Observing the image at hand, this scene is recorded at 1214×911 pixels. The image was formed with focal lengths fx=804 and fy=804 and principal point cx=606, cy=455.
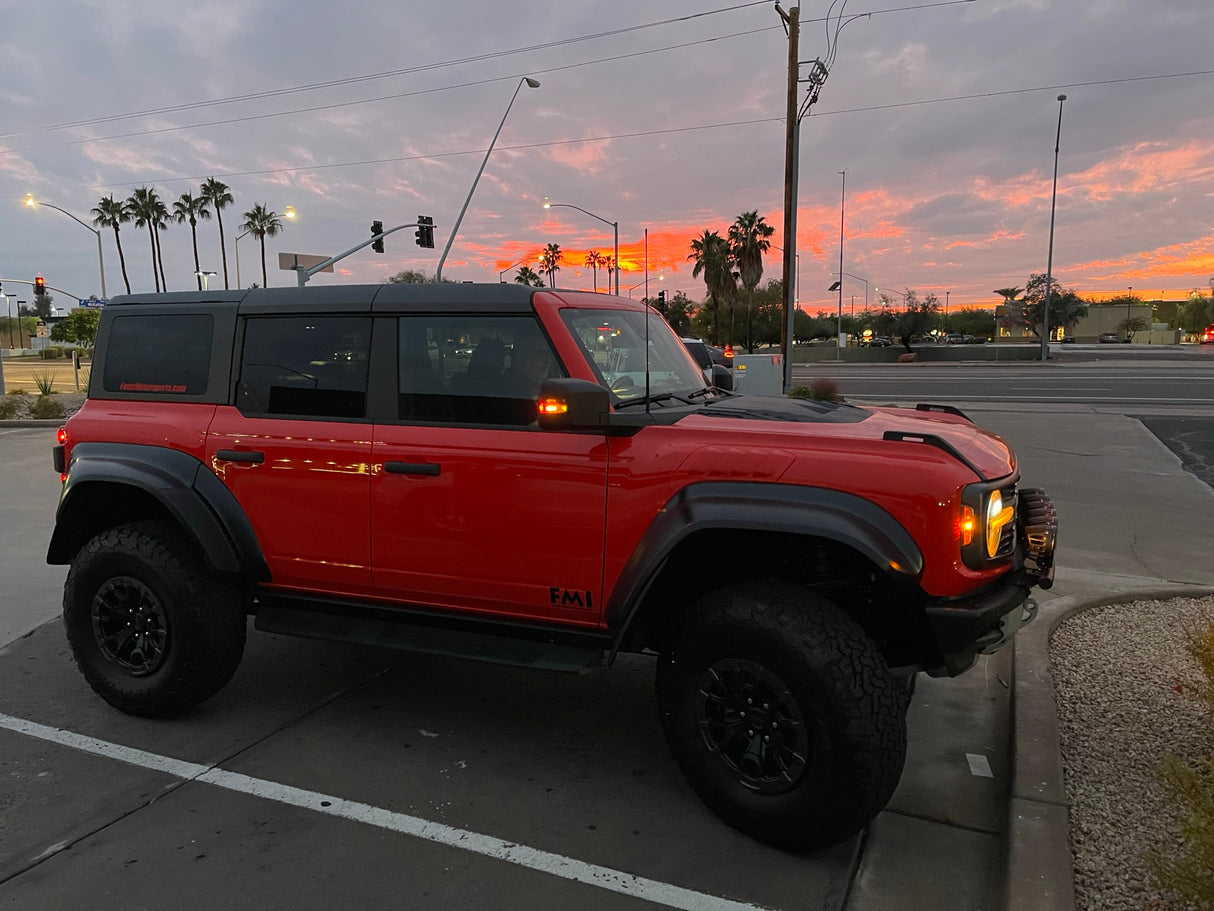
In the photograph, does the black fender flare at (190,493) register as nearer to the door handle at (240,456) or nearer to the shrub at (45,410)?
the door handle at (240,456)

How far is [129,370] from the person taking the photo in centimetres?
402

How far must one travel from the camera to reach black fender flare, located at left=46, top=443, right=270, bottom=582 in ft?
12.0

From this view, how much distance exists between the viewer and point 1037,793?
3.00 meters

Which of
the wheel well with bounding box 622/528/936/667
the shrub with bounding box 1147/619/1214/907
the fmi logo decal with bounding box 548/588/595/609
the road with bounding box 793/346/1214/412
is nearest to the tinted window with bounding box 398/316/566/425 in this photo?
the fmi logo decal with bounding box 548/588/595/609

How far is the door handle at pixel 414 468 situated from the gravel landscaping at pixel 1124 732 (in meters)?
2.65

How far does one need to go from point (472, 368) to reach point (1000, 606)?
87.1 inches

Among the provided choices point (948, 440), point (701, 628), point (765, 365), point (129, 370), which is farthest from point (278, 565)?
point (765, 365)

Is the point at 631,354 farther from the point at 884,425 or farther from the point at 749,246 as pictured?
the point at 749,246

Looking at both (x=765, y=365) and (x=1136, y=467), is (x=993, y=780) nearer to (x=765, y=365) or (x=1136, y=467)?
(x=1136, y=467)

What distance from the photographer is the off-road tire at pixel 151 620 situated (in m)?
3.69

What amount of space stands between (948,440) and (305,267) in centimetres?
2145

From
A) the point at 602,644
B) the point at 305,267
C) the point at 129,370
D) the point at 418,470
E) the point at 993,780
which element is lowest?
the point at 993,780

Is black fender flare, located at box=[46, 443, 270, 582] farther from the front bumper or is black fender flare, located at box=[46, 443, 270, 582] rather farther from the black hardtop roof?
the front bumper

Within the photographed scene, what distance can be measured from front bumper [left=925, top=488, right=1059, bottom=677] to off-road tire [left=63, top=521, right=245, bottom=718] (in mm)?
3113
